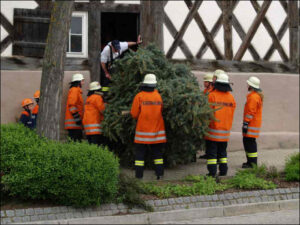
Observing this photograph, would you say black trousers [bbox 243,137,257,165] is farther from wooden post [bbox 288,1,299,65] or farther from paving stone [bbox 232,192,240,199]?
wooden post [bbox 288,1,299,65]

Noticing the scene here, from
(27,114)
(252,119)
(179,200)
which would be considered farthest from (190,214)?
(27,114)

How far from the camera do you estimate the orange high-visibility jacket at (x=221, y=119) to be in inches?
387

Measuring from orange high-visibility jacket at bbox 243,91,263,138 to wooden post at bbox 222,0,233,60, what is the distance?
294 centimetres

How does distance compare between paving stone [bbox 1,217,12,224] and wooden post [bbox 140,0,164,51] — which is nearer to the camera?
paving stone [bbox 1,217,12,224]

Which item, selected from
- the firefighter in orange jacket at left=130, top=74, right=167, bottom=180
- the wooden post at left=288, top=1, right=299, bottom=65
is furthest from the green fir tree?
the wooden post at left=288, top=1, right=299, bottom=65

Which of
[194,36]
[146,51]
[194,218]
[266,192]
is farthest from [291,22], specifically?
[194,218]

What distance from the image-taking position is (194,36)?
13188 millimetres

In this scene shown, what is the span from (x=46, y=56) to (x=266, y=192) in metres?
4.13

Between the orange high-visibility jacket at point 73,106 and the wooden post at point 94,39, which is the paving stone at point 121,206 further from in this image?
the wooden post at point 94,39

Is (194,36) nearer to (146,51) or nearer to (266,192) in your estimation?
(146,51)

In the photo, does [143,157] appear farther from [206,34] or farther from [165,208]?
[206,34]

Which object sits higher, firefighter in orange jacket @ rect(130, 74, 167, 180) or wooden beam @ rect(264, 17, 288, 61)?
wooden beam @ rect(264, 17, 288, 61)

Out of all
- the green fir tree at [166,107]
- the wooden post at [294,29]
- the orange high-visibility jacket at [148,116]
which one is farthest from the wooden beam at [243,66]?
the orange high-visibility jacket at [148,116]

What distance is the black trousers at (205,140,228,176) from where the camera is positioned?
962 centimetres
